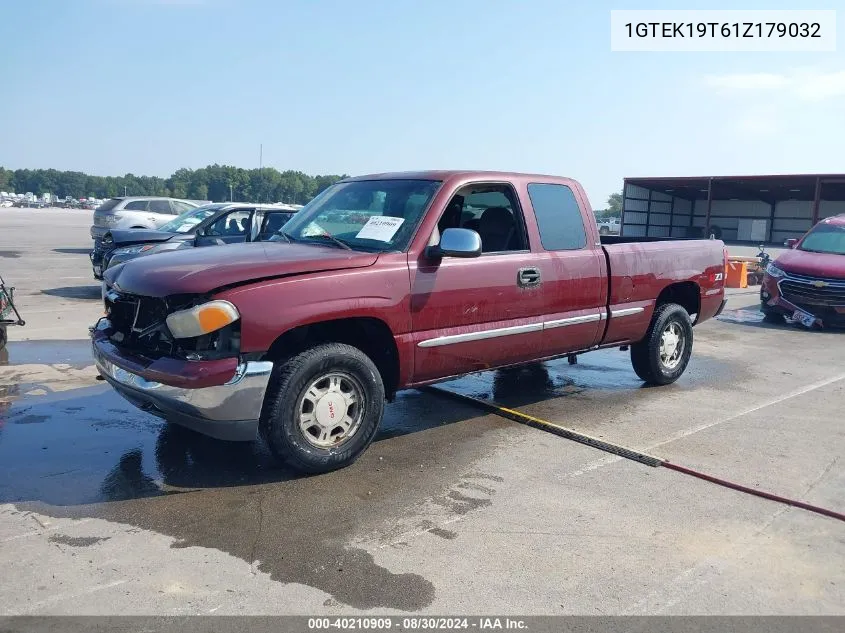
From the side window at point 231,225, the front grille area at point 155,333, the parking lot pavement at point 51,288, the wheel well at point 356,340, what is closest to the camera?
the front grille area at point 155,333

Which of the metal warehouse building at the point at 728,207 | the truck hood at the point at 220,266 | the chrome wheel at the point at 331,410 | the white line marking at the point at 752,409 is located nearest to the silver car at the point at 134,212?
the truck hood at the point at 220,266

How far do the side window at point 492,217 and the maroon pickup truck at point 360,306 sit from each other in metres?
0.01

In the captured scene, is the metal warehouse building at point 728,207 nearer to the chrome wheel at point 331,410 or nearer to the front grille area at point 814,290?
the front grille area at point 814,290

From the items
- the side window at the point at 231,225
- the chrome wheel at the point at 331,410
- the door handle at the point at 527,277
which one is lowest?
the chrome wheel at the point at 331,410

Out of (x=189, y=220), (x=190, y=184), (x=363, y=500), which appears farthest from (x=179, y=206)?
(x=190, y=184)

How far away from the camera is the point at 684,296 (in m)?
7.65

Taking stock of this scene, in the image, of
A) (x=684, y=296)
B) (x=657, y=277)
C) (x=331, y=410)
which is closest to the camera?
(x=331, y=410)

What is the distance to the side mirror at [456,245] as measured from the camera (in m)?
4.93

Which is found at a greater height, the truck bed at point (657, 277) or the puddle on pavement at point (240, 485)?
the truck bed at point (657, 277)

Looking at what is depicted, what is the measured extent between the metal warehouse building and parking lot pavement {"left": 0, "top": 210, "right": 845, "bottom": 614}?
99.2ft

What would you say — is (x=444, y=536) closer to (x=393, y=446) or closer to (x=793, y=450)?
(x=393, y=446)

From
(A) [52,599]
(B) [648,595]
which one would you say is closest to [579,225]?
(B) [648,595]

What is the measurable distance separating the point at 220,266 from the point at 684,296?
199 inches

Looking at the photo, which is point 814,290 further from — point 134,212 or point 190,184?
point 190,184
